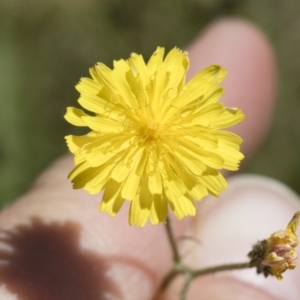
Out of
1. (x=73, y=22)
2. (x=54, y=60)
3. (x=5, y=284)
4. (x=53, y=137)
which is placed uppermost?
(x=73, y=22)

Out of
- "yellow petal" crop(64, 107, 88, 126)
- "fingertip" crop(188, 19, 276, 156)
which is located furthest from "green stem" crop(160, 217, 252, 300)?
"fingertip" crop(188, 19, 276, 156)

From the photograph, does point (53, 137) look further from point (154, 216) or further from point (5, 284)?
point (154, 216)

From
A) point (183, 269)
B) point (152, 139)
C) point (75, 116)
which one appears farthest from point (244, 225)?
point (75, 116)

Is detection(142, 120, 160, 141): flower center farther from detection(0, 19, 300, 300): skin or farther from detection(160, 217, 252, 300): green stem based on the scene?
detection(0, 19, 300, 300): skin

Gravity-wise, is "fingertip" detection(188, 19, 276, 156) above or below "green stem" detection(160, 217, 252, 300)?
above

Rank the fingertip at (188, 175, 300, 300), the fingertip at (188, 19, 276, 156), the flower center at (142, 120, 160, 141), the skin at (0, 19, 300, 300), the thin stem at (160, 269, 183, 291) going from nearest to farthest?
the flower center at (142, 120, 160, 141)
the skin at (0, 19, 300, 300)
the thin stem at (160, 269, 183, 291)
the fingertip at (188, 175, 300, 300)
the fingertip at (188, 19, 276, 156)

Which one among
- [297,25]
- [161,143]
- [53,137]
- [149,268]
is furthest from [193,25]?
[161,143]

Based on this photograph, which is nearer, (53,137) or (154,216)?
(154,216)
